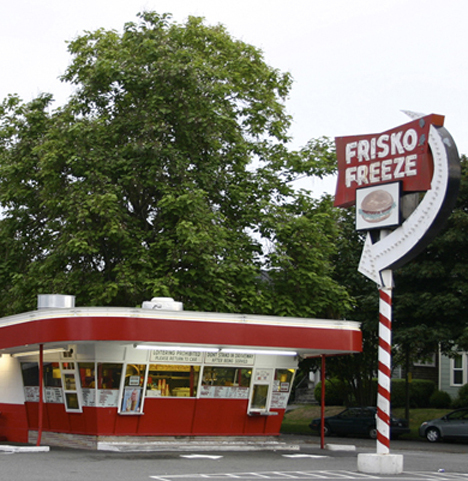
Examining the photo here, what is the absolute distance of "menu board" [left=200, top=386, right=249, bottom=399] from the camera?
803 inches

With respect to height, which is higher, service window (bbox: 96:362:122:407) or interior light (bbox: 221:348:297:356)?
interior light (bbox: 221:348:297:356)

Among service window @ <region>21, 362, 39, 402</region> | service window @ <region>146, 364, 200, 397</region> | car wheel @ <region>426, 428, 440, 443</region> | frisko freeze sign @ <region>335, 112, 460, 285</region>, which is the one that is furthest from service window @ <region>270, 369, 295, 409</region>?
car wheel @ <region>426, 428, 440, 443</region>

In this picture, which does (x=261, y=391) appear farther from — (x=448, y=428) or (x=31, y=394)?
(x=448, y=428)

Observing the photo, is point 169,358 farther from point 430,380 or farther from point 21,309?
point 430,380

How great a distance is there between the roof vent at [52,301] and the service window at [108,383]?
183 cm

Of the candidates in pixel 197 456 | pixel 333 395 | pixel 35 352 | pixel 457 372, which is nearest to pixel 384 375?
pixel 197 456

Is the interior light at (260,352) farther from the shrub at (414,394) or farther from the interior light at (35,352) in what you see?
the shrub at (414,394)

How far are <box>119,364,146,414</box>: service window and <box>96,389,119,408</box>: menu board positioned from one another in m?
0.18

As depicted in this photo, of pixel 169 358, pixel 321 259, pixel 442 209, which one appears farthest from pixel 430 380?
pixel 442 209

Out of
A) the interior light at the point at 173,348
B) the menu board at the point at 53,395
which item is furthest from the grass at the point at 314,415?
the menu board at the point at 53,395

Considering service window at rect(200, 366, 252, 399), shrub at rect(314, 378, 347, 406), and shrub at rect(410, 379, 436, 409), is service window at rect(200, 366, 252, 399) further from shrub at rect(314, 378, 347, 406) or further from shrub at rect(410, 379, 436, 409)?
shrub at rect(314, 378, 347, 406)

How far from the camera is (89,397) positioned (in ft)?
63.2

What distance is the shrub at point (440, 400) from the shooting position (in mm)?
43344

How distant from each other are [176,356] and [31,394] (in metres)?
4.62
